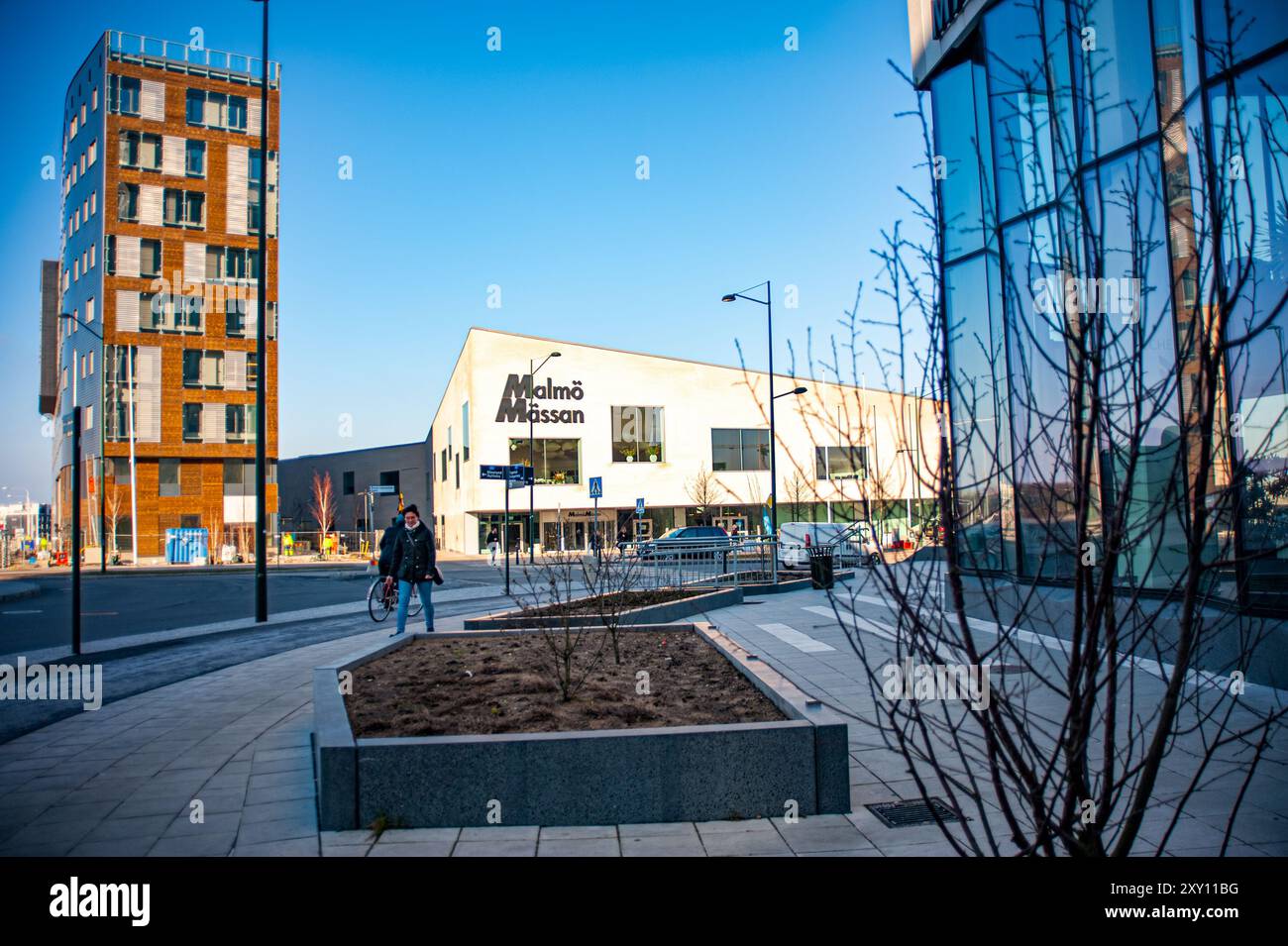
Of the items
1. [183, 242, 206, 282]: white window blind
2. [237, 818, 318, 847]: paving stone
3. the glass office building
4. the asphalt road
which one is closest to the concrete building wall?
[183, 242, 206, 282]: white window blind

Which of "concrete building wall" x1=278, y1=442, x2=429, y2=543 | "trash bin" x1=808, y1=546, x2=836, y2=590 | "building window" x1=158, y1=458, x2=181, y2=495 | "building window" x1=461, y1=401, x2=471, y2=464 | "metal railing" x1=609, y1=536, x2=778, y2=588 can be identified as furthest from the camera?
"concrete building wall" x1=278, y1=442, x2=429, y2=543

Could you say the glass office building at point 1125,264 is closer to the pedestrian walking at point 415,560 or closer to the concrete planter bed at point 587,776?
the concrete planter bed at point 587,776

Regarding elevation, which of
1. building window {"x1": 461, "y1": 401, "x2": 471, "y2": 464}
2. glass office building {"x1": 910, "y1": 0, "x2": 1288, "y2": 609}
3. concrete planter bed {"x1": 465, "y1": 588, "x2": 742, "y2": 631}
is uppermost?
building window {"x1": 461, "y1": 401, "x2": 471, "y2": 464}

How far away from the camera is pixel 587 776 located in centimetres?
466

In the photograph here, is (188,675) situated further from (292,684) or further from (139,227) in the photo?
(139,227)

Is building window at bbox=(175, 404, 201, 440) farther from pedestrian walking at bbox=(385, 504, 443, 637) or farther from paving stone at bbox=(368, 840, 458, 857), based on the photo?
paving stone at bbox=(368, 840, 458, 857)

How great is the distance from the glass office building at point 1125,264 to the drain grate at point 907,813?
1.56m

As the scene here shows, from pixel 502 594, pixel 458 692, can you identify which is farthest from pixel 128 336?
pixel 458 692

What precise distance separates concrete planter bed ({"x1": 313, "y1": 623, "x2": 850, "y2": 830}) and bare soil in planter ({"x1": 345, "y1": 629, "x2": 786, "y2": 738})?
1.38 ft

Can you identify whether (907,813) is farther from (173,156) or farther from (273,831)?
(173,156)

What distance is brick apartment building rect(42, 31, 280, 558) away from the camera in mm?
49312

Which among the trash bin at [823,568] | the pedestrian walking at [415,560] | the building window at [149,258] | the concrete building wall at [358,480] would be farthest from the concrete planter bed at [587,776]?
the concrete building wall at [358,480]

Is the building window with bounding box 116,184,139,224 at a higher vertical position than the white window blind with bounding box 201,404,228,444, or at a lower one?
higher
